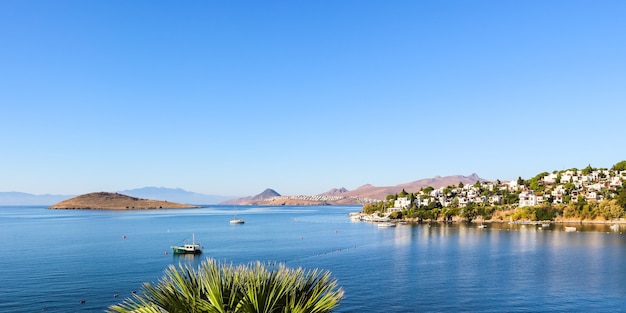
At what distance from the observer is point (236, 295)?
13.1 metres

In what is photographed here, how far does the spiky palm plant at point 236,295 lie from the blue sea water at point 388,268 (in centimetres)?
3624

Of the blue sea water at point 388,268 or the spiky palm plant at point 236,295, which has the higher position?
the spiky palm plant at point 236,295

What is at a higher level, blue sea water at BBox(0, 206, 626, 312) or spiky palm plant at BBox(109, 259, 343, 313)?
spiky palm plant at BBox(109, 259, 343, 313)

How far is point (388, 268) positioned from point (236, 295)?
64.1m

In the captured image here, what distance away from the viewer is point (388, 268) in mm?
73625

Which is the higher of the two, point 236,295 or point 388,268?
point 236,295

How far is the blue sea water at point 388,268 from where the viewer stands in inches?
A: 1981

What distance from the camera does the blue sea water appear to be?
50.3 m

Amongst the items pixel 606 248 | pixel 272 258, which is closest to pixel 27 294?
pixel 272 258

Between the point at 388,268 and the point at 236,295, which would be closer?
the point at 236,295

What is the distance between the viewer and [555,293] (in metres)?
54.4

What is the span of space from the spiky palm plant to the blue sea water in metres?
36.2

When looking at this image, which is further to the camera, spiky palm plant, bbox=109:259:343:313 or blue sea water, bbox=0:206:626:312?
blue sea water, bbox=0:206:626:312

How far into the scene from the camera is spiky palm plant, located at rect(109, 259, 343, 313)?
12305mm
